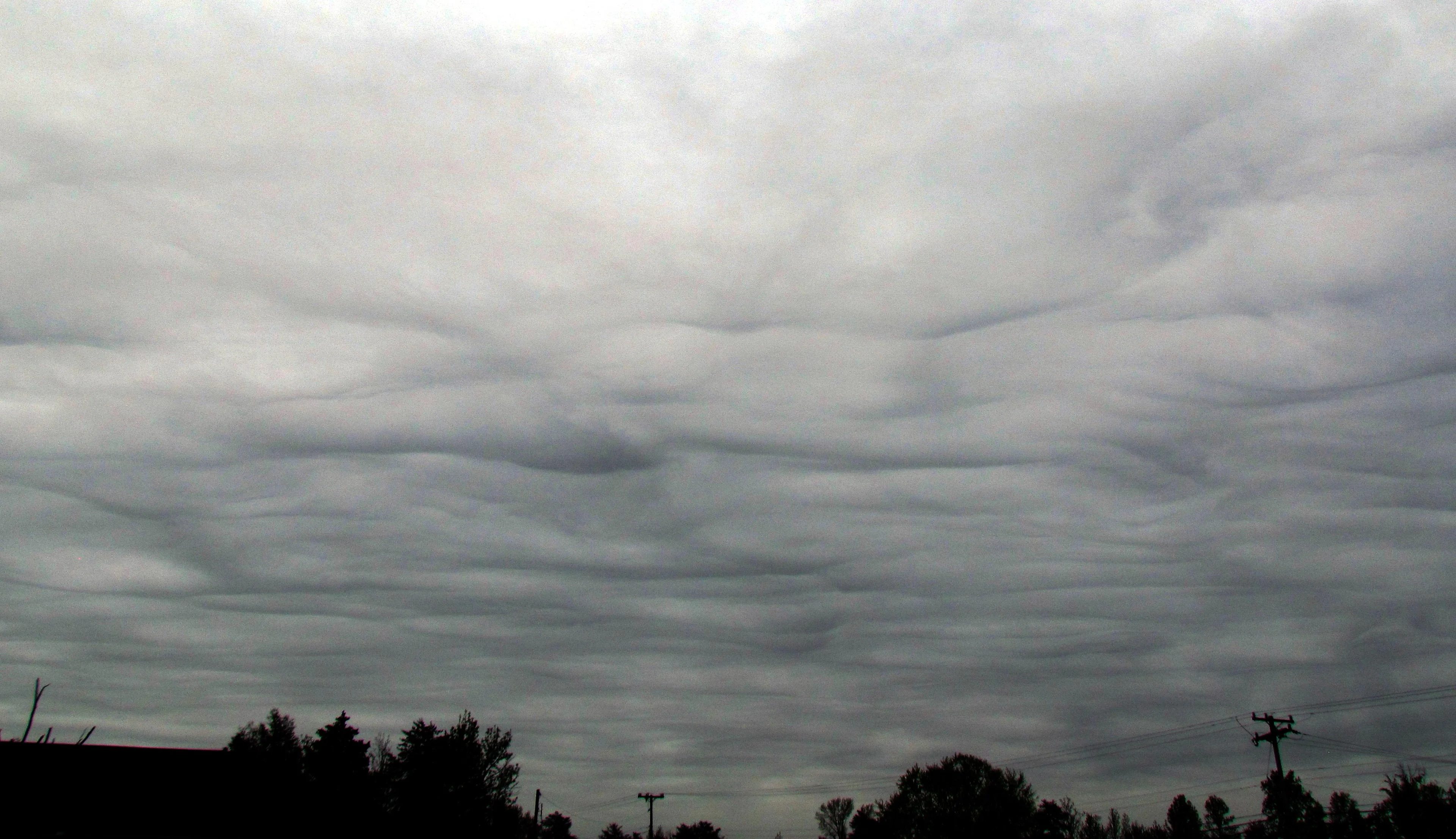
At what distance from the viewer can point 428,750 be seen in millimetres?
96625

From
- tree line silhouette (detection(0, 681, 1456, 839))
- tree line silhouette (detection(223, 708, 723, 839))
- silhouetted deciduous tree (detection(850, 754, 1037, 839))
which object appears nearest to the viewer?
tree line silhouette (detection(0, 681, 1456, 839))

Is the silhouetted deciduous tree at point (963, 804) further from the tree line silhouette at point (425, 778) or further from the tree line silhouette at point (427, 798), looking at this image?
the tree line silhouette at point (425, 778)

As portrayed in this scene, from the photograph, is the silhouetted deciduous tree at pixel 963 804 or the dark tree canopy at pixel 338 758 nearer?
the dark tree canopy at pixel 338 758

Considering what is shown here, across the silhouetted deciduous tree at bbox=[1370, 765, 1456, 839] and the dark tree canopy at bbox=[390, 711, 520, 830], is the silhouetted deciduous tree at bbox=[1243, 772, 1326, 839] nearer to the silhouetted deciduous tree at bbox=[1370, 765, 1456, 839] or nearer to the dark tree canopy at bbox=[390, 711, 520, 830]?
the silhouetted deciduous tree at bbox=[1370, 765, 1456, 839]

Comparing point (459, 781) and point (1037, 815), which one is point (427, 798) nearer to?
point (459, 781)

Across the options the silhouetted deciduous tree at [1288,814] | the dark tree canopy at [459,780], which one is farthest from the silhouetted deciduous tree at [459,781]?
the silhouetted deciduous tree at [1288,814]

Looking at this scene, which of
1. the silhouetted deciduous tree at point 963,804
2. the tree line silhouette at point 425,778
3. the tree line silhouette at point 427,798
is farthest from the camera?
the silhouetted deciduous tree at point 963,804

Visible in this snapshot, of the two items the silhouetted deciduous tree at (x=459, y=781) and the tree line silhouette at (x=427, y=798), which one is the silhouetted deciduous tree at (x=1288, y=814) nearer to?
the tree line silhouette at (x=427, y=798)

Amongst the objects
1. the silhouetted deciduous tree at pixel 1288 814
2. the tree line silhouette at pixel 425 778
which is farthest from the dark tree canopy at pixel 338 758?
the silhouetted deciduous tree at pixel 1288 814

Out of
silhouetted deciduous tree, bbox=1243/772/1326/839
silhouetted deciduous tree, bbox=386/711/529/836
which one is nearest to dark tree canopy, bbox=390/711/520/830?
silhouetted deciduous tree, bbox=386/711/529/836

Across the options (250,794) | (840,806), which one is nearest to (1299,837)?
(250,794)

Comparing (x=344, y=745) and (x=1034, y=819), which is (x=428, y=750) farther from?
(x=1034, y=819)

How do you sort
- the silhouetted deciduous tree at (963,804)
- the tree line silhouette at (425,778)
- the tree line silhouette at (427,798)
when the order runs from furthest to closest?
the silhouetted deciduous tree at (963,804) < the tree line silhouette at (425,778) < the tree line silhouette at (427,798)

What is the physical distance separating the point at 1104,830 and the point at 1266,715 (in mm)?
102918
